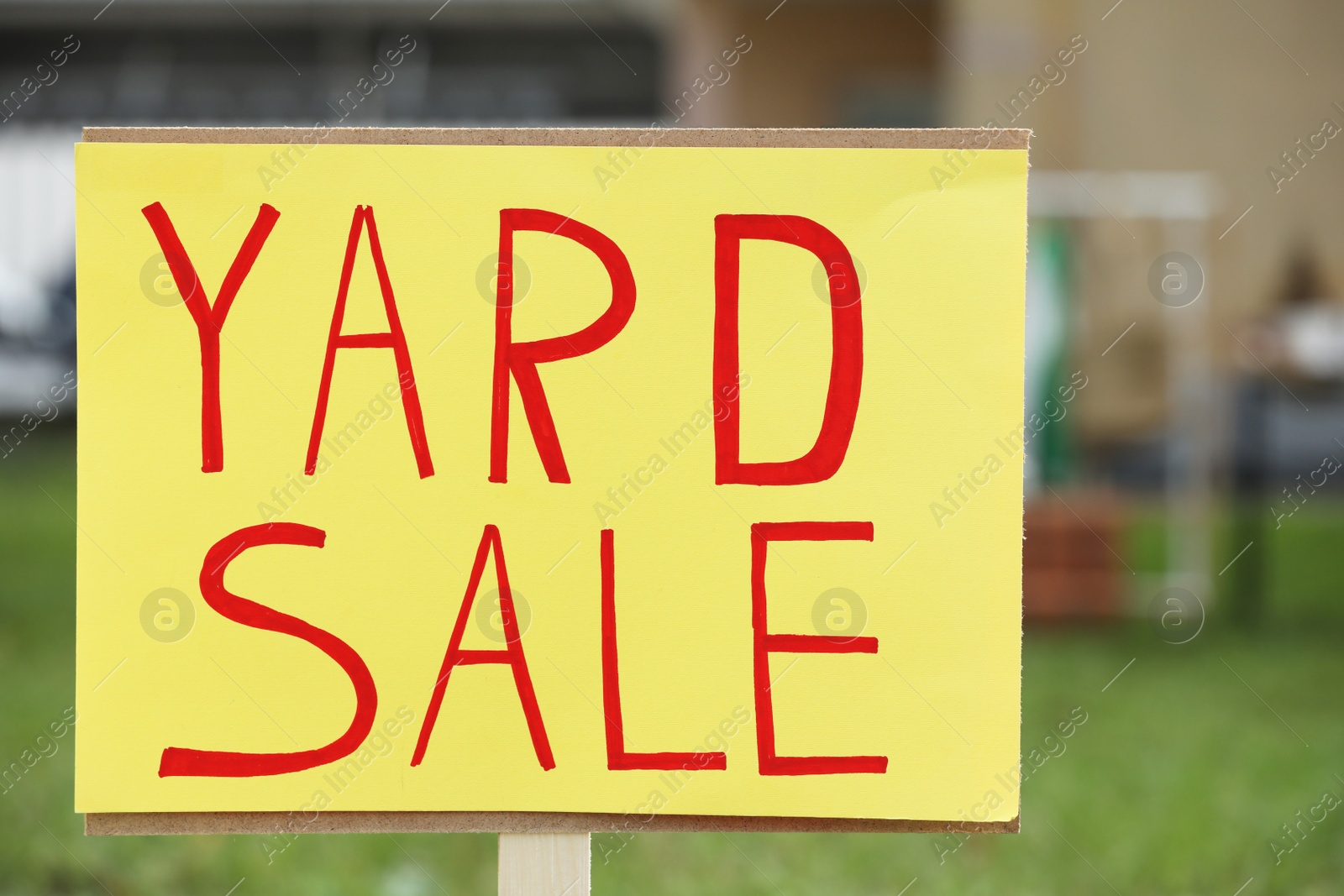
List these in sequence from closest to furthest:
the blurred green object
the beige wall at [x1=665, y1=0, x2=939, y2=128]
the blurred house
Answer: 1. the blurred green object
2. the blurred house
3. the beige wall at [x1=665, y1=0, x2=939, y2=128]

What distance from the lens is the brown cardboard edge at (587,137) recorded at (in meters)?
1.07

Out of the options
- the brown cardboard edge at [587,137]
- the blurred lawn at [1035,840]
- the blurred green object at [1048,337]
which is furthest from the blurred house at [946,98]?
the brown cardboard edge at [587,137]

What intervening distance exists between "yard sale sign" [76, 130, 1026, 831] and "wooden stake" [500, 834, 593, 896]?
38 mm

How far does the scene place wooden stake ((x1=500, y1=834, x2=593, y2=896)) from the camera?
1.10 m

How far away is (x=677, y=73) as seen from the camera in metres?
11.3

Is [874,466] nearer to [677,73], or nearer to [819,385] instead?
[819,385]

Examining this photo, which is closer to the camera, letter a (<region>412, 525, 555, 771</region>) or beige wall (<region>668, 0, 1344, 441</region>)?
letter a (<region>412, 525, 555, 771</region>)

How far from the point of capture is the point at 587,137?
42.4 inches

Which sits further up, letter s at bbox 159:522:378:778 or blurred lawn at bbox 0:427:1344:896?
letter s at bbox 159:522:378:778

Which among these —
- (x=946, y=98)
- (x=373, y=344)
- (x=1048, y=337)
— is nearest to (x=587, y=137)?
(x=373, y=344)

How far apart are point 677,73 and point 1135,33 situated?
3.96 m

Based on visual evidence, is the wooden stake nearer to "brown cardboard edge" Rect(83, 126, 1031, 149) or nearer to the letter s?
the letter s

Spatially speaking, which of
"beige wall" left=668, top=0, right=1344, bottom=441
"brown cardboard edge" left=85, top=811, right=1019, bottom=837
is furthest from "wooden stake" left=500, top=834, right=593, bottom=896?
"beige wall" left=668, top=0, right=1344, bottom=441

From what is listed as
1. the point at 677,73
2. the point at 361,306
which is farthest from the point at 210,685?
the point at 677,73
